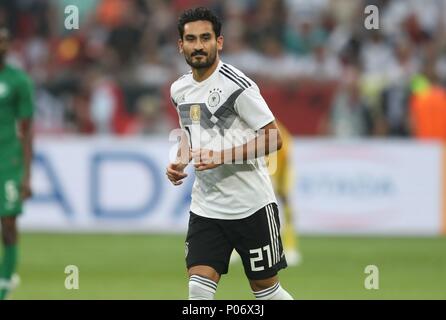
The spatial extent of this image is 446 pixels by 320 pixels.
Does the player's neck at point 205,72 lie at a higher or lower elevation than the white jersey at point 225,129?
higher

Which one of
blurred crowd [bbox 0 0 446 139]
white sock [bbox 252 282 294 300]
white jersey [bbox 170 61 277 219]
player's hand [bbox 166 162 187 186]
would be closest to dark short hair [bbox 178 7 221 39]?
white jersey [bbox 170 61 277 219]

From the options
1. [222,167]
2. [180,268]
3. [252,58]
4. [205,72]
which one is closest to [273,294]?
[222,167]

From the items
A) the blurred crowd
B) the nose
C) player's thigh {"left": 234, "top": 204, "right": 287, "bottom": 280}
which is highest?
the blurred crowd

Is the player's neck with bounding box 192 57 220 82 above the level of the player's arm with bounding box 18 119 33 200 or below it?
above

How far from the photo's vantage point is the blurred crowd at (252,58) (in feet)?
59.0

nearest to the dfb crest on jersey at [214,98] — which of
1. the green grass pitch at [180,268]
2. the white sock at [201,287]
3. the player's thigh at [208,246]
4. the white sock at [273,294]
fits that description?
the player's thigh at [208,246]

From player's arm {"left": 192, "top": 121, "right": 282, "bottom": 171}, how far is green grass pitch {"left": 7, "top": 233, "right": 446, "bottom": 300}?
139 inches

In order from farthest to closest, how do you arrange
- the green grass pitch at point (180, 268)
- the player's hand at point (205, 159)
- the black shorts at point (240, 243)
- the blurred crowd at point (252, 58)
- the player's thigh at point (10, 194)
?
the blurred crowd at point (252, 58) → the green grass pitch at point (180, 268) → the player's thigh at point (10, 194) → the black shorts at point (240, 243) → the player's hand at point (205, 159)

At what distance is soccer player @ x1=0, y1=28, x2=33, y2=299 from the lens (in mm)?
10125

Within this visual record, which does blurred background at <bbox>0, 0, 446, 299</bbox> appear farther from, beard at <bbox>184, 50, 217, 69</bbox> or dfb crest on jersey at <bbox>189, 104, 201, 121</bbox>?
beard at <bbox>184, 50, 217, 69</bbox>

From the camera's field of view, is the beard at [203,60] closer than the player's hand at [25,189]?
Yes

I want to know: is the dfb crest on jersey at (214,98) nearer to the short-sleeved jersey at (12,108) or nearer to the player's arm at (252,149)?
the player's arm at (252,149)

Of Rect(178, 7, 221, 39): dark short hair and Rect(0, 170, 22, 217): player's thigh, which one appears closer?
Rect(178, 7, 221, 39): dark short hair

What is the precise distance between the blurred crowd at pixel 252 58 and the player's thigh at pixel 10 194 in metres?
7.59
